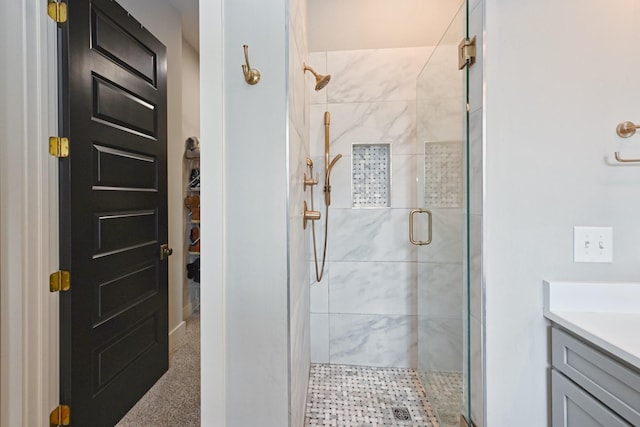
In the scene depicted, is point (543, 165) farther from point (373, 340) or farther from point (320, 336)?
point (320, 336)

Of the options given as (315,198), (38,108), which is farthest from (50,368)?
(315,198)

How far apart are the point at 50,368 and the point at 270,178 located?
1443 millimetres

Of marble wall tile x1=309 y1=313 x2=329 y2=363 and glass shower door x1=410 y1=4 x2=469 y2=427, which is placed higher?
glass shower door x1=410 y1=4 x2=469 y2=427

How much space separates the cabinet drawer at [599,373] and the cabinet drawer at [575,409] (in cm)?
2

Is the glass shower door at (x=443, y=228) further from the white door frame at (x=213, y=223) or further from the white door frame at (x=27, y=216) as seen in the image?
the white door frame at (x=27, y=216)

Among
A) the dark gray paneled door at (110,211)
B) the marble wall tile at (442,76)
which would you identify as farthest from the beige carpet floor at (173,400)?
the marble wall tile at (442,76)

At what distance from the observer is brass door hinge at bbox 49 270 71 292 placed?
1324 millimetres

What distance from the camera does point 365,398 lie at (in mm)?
1817

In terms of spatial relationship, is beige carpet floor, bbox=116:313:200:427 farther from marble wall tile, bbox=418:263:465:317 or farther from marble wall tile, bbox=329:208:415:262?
marble wall tile, bbox=418:263:465:317

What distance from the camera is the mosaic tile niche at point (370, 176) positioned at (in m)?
2.24

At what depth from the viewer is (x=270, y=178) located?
1052 mm

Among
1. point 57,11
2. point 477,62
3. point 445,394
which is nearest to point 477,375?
point 445,394

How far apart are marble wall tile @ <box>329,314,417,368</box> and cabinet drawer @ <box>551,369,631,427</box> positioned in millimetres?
1211

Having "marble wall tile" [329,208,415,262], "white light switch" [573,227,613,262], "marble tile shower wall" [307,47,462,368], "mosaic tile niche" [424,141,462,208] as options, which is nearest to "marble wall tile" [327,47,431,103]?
"marble tile shower wall" [307,47,462,368]
